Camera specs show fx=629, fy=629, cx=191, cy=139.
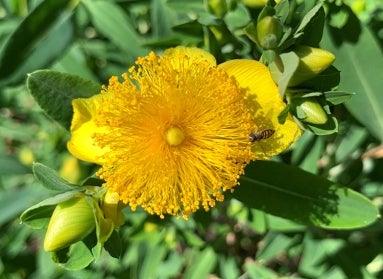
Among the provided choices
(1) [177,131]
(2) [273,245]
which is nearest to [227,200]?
(2) [273,245]

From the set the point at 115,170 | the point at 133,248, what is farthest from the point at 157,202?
the point at 133,248

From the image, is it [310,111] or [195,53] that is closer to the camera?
[310,111]

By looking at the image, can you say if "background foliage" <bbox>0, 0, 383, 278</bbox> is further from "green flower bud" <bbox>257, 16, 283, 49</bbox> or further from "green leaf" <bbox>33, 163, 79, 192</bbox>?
"green leaf" <bbox>33, 163, 79, 192</bbox>

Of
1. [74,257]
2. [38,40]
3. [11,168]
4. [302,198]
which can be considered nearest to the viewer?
[74,257]

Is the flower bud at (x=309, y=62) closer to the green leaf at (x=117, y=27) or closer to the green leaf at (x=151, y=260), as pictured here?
the green leaf at (x=117, y=27)

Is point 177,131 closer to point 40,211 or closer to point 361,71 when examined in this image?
point 40,211

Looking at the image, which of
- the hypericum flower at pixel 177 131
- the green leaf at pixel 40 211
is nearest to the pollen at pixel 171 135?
the hypericum flower at pixel 177 131

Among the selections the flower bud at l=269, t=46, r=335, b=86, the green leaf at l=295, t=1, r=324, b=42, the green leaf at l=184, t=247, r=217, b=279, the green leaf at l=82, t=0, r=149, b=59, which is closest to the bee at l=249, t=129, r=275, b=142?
the flower bud at l=269, t=46, r=335, b=86
